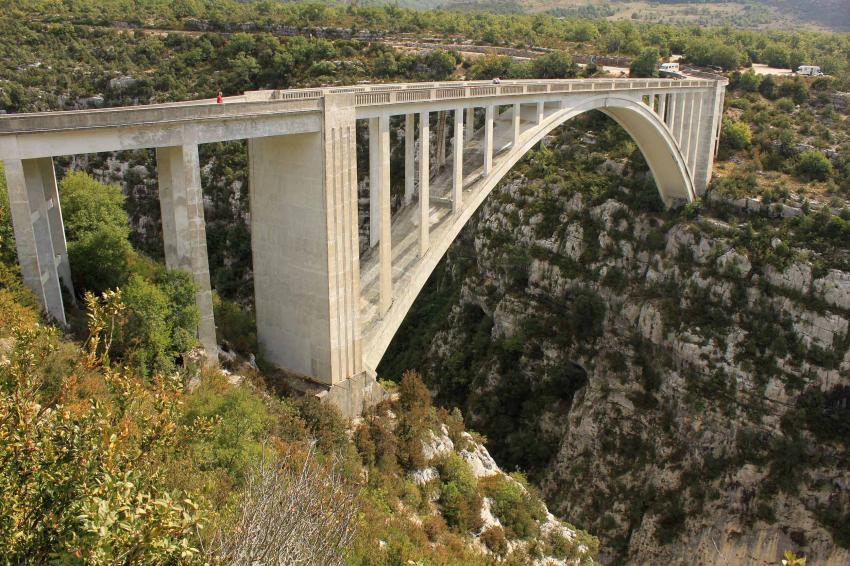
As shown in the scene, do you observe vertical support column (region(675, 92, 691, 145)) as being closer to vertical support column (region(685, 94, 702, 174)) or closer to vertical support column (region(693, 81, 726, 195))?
vertical support column (region(685, 94, 702, 174))

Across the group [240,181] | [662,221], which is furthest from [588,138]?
[240,181]

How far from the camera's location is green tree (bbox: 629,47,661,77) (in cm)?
4797

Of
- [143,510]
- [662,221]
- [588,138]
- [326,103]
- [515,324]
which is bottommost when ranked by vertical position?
[515,324]

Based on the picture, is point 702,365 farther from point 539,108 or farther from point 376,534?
point 376,534

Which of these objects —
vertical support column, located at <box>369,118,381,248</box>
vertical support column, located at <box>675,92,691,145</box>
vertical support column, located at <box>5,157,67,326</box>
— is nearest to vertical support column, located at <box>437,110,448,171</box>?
vertical support column, located at <box>369,118,381,248</box>

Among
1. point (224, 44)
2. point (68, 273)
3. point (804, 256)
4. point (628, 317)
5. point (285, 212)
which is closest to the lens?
point (68, 273)

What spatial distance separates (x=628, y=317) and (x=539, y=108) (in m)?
13.4

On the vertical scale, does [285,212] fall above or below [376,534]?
above

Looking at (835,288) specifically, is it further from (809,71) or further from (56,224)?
(809,71)

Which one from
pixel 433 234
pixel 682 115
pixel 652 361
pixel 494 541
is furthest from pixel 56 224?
pixel 682 115

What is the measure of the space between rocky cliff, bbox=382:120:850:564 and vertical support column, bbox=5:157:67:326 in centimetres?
2337

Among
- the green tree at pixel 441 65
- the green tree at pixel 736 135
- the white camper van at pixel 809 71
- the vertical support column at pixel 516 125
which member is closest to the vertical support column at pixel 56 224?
the vertical support column at pixel 516 125

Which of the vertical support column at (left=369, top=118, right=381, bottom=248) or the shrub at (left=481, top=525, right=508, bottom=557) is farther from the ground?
the vertical support column at (left=369, top=118, right=381, bottom=248)

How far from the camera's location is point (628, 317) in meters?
33.7
